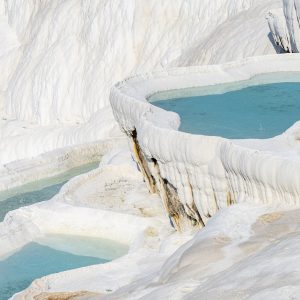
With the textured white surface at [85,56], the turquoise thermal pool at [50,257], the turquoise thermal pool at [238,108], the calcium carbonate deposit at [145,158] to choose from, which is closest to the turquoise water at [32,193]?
the calcium carbonate deposit at [145,158]

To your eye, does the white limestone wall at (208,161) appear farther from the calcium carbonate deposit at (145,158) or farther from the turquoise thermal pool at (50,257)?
the turquoise thermal pool at (50,257)

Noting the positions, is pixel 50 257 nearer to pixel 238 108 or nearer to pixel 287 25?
pixel 238 108

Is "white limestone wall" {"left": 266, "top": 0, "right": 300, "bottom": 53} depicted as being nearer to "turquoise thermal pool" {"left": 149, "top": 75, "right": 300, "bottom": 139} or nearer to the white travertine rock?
the white travertine rock

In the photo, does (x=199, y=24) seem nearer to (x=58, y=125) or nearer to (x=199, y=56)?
(x=199, y=56)

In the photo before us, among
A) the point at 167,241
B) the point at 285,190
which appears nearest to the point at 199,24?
the point at 167,241

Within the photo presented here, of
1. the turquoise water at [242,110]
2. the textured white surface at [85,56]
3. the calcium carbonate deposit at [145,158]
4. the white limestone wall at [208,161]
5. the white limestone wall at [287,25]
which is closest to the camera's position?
the calcium carbonate deposit at [145,158]

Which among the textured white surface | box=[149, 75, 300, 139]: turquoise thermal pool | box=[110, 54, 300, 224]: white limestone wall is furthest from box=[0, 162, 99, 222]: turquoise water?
box=[149, 75, 300, 139]: turquoise thermal pool
